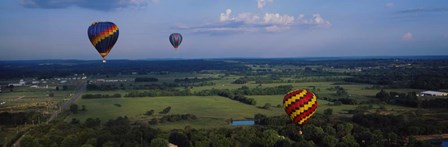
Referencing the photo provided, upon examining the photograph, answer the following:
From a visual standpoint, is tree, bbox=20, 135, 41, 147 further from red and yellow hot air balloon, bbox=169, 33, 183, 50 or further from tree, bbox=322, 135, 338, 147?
red and yellow hot air balloon, bbox=169, 33, 183, 50

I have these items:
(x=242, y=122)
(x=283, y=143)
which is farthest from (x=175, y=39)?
(x=283, y=143)

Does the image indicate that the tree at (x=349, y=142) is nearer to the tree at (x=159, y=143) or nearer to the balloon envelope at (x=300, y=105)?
the balloon envelope at (x=300, y=105)

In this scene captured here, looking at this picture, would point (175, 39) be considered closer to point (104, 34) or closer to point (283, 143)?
point (104, 34)

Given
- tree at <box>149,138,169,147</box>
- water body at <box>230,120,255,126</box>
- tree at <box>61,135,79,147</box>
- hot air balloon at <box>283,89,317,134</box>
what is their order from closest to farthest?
1. hot air balloon at <box>283,89,317,134</box>
2. tree at <box>149,138,169,147</box>
3. tree at <box>61,135,79,147</box>
4. water body at <box>230,120,255,126</box>

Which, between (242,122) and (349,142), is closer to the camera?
(349,142)

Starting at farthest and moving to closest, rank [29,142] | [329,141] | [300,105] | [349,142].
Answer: [329,141] → [349,142] → [29,142] → [300,105]

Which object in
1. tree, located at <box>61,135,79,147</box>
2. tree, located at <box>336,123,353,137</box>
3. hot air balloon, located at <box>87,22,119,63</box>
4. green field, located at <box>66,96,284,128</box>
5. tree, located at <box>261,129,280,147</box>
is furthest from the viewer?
green field, located at <box>66,96,284,128</box>

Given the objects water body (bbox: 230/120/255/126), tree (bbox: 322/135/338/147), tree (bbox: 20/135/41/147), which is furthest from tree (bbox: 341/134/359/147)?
tree (bbox: 20/135/41/147)

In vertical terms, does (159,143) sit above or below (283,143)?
above

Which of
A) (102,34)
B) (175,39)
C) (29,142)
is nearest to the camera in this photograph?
(29,142)
